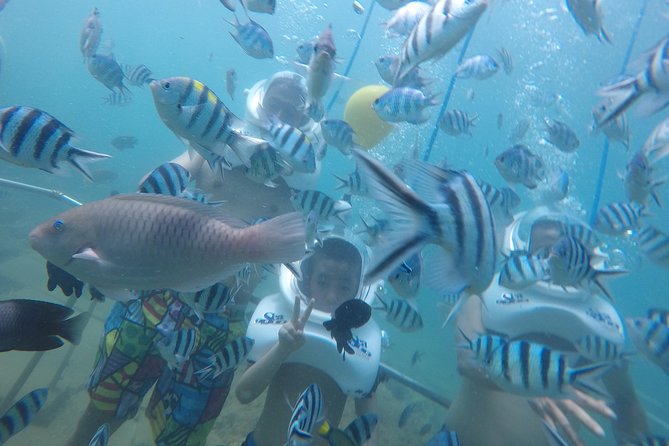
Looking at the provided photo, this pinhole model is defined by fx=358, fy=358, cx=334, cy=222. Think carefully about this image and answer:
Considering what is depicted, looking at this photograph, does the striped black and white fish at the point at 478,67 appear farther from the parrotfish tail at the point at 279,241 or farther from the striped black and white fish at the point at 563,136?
the parrotfish tail at the point at 279,241

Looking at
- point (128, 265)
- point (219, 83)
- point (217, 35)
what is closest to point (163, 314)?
point (128, 265)

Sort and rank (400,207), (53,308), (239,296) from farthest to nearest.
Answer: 1. (239,296)
2. (53,308)
3. (400,207)

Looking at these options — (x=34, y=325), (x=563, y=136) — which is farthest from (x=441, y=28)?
(x=563, y=136)

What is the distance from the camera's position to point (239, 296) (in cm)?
356

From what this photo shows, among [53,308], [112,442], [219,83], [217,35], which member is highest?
[53,308]

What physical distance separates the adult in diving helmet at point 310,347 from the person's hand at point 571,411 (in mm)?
1427

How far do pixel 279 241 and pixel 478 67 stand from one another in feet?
17.7

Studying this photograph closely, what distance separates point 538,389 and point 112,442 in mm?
4971

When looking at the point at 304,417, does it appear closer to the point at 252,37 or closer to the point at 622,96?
the point at 622,96

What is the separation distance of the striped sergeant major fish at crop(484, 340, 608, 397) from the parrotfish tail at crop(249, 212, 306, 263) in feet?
5.23

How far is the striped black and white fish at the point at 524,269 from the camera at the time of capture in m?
3.05

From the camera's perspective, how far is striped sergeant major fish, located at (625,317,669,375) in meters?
3.07

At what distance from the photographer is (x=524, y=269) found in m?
3.09

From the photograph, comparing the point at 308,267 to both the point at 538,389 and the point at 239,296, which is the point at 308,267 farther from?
the point at 538,389
